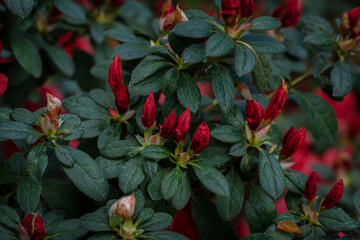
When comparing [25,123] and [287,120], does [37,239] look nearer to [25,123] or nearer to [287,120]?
[25,123]

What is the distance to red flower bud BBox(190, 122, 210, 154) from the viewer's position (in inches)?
29.7

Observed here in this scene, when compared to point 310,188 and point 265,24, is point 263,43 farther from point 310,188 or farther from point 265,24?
point 310,188

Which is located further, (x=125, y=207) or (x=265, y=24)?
(x=265, y=24)

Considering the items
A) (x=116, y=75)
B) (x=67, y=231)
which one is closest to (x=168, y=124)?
(x=116, y=75)

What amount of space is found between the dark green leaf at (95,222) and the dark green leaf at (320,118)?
1.99 ft

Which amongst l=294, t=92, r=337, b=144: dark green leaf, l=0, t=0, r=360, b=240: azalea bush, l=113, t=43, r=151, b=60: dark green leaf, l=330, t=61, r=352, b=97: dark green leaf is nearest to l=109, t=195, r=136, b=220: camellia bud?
l=0, t=0, r=360, b=240: azalea bush

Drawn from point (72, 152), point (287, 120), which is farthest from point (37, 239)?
point (287, 120)

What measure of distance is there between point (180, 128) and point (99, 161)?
0.16m

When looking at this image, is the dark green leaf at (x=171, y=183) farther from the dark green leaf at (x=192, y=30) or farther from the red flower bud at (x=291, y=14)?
the red flower bud at (x=291, y=14)

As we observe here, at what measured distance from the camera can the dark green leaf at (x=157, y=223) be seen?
744 millimetres

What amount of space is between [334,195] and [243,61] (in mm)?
325

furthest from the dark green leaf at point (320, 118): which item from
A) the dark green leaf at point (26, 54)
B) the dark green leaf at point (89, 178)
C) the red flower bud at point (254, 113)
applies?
the dark green leaf at point (26, 54)

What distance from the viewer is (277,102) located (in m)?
0.79

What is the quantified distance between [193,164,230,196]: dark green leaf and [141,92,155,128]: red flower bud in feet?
0.38
